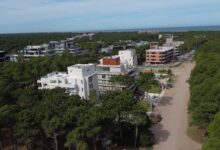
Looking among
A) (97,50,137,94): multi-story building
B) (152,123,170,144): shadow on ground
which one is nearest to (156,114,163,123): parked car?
(152,123,170,144): shadow on ground

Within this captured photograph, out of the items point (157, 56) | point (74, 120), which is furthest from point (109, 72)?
point (157, 56)

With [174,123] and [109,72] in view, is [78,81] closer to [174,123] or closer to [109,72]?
[109,72]

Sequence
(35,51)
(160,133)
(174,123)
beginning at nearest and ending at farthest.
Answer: (160,133), (174,123), (35,51)

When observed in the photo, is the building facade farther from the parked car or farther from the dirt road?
the parked car

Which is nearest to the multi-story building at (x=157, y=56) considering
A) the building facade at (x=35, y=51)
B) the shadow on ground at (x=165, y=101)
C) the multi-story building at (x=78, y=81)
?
the building facade at (x=35, y=51)

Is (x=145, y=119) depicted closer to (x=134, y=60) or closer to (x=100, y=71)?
A: (x=100, y=71)

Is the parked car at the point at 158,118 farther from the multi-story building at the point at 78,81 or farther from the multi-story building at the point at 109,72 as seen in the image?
the multi-story building at the point at 78,81

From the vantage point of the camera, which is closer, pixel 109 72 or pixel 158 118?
pixel 158 118
